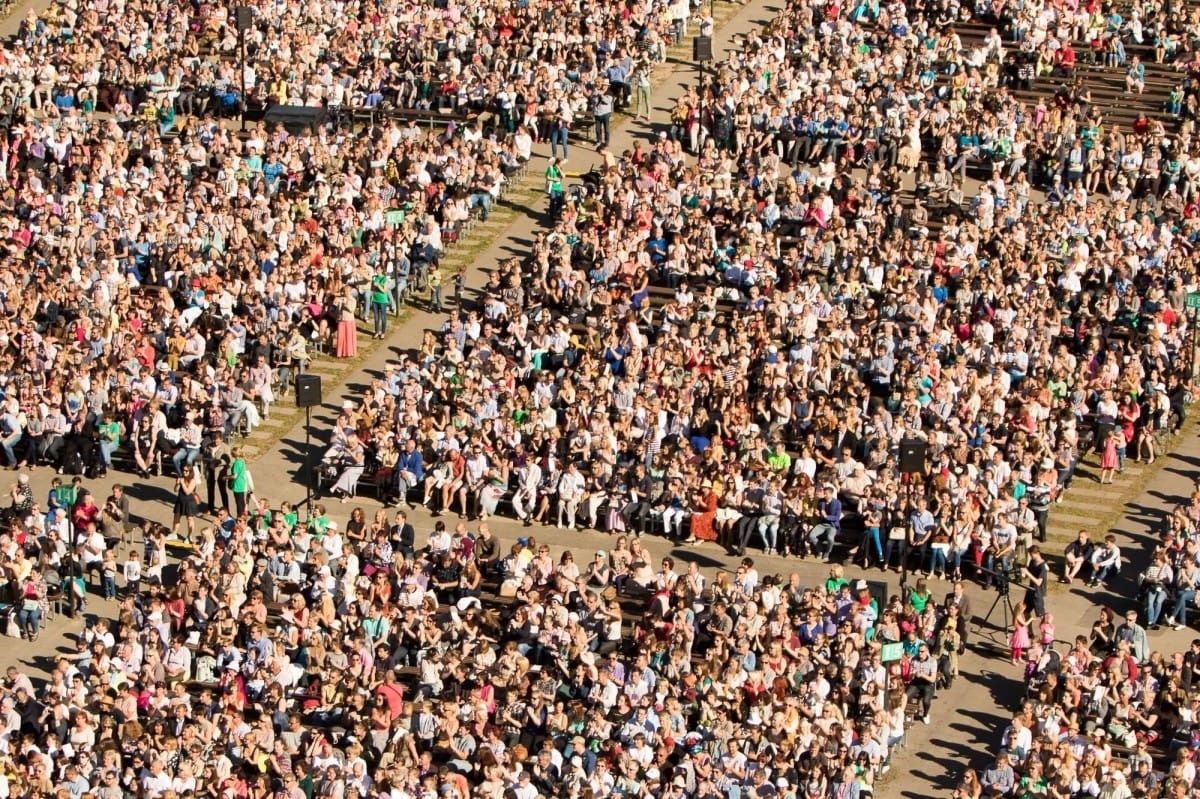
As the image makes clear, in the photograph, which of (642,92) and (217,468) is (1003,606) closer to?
(217,468)

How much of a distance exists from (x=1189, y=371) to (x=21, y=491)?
64.5ft

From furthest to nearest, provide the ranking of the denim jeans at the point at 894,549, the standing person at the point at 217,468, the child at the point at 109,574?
the standing person at the point at 217,468, the child at the point at 109,574, the denim jeans at the point at 894,549

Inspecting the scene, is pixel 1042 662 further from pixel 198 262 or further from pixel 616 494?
pixel 198 262

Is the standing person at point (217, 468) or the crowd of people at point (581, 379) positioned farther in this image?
the standing person at point (217, 468)

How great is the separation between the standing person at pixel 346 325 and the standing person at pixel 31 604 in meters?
9.04

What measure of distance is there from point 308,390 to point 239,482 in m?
1.93

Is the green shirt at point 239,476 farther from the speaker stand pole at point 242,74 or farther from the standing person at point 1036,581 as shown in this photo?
the speaker stand pole at point 242,74

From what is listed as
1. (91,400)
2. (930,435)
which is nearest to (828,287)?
(930,435)

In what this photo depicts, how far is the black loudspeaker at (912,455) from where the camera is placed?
40.4 metres

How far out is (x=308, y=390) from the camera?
42938mm

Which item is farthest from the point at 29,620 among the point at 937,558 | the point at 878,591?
the point at 937,558

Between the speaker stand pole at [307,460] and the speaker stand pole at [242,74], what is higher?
the speaker stand pole at [242,74]

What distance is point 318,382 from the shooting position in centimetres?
4303

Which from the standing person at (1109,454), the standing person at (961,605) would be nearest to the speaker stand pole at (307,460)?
the standing person at (961,605)
